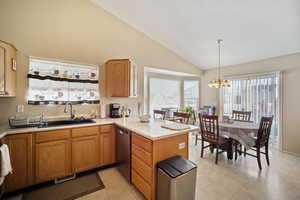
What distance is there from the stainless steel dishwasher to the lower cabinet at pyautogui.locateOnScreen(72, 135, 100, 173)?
0.41 metres

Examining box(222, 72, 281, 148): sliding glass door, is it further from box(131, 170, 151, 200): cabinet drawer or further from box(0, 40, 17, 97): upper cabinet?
box(0, 40, 17, 97): upper cabinet

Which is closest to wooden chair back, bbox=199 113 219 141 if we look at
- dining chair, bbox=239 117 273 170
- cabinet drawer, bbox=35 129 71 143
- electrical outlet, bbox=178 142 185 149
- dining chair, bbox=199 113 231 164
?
dining chair, bbox=199 113 231 164

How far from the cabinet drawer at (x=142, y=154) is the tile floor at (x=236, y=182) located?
1.94 feet

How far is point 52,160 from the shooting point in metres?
2.03

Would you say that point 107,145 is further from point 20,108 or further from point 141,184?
point 20,108

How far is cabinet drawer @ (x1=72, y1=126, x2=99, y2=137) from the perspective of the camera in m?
2.17

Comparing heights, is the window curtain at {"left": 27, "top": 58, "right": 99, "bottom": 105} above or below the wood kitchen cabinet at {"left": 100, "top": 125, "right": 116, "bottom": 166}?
above

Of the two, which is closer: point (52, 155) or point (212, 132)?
point (52, 155)

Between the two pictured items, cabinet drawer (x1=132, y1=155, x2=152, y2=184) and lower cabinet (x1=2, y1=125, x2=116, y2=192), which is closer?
cabinet drawer (x1=132, y1=155, x2=152, y2=184)

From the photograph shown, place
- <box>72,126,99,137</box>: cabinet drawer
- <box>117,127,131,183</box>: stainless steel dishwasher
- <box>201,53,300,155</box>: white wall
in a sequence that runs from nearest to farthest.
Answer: <box>117,127,131,183</box>: stainless steel dishwasher → <box>72,126,99,137</box>: cabinet drawer → <box>201,53,300,155</box>: white wall

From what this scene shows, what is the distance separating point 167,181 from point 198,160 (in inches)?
70.8

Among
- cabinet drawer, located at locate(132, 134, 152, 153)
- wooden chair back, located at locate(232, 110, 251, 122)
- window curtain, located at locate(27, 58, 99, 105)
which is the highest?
window curtain, located at locate(27, 58, 99, 105)

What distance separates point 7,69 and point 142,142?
88.1 inches

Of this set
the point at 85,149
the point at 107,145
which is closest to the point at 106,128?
the point at 107,145
